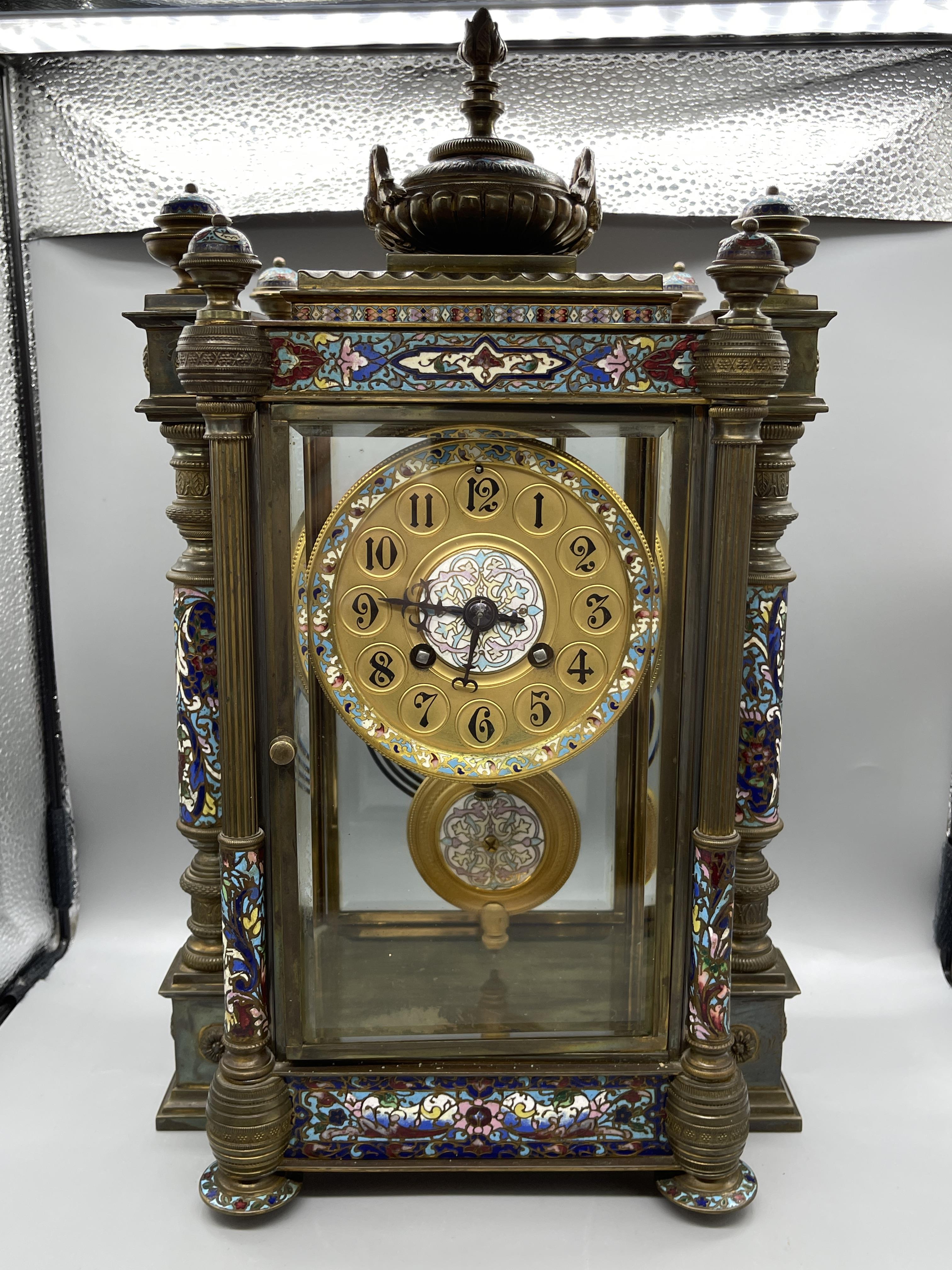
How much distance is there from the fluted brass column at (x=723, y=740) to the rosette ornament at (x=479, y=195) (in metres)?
0.27

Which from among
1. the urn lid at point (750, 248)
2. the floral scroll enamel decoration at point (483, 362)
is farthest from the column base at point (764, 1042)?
the urn lid at point (750, 248)

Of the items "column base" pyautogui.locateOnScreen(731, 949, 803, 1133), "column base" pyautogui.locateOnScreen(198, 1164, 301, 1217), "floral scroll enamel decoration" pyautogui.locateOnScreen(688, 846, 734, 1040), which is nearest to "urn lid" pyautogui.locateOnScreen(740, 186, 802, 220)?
"floral scroll enamel decoration" pyautogui.locateOnScreen(688, 846, 734, 1040)

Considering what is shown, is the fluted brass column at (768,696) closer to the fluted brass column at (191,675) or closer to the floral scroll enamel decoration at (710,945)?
the floral scroll enamel decoration at (710,945)

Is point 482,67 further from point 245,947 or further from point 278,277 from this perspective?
point 245,947

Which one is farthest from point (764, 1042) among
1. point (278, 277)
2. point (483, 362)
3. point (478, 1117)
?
point (278, 277)

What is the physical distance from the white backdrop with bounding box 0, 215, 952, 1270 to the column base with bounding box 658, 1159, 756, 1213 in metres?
0.12

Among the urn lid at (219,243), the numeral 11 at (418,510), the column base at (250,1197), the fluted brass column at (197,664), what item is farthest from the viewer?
the fluted brass column at (197,664)

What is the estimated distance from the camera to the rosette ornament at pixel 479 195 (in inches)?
62.8

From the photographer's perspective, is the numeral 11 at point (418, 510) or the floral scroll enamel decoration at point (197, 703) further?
the floral scroll enamel decoration at point (197, 703)

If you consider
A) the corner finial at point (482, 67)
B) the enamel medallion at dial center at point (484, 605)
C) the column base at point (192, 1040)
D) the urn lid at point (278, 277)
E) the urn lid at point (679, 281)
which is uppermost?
the corner finial at point (482, 67)

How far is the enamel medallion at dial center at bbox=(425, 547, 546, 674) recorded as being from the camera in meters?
1.57

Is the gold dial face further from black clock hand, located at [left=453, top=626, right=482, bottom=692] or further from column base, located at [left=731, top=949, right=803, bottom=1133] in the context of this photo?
column base, located at [left=731, top=949, right=803, bottom=1133]

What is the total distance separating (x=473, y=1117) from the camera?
170cm

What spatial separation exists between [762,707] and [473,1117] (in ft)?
2.44
